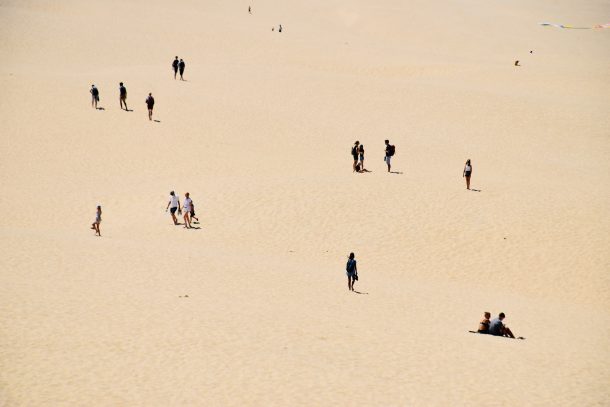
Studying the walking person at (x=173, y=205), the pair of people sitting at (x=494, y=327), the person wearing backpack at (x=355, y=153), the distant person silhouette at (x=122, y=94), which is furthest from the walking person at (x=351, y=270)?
the distant person silhouette at (x=122, y=94)

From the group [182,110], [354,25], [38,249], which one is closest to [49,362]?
[38,249]

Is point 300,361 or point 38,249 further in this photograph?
point 38,249

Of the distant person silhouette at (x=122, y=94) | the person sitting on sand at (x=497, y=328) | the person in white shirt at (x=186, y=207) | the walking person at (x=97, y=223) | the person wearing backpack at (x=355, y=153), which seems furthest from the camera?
the distant person silhouette at (x=122, y=94)

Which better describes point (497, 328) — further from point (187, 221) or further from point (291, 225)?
point (187, 221)

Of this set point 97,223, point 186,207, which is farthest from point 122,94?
point 97,223

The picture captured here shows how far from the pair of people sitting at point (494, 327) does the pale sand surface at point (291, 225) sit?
0.64 metres

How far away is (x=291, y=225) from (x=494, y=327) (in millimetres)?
9700

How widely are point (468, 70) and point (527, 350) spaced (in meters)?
38.7

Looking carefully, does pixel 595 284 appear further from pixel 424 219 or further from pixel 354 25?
pixel 354 25

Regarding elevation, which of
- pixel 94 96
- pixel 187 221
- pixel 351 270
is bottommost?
pixel 351 270

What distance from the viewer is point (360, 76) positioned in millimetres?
45906

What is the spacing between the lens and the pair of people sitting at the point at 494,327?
49.1ft

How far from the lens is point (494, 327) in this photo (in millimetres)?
14984

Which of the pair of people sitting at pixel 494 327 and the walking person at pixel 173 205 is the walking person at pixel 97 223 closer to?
the walking person at pixel 173 205
